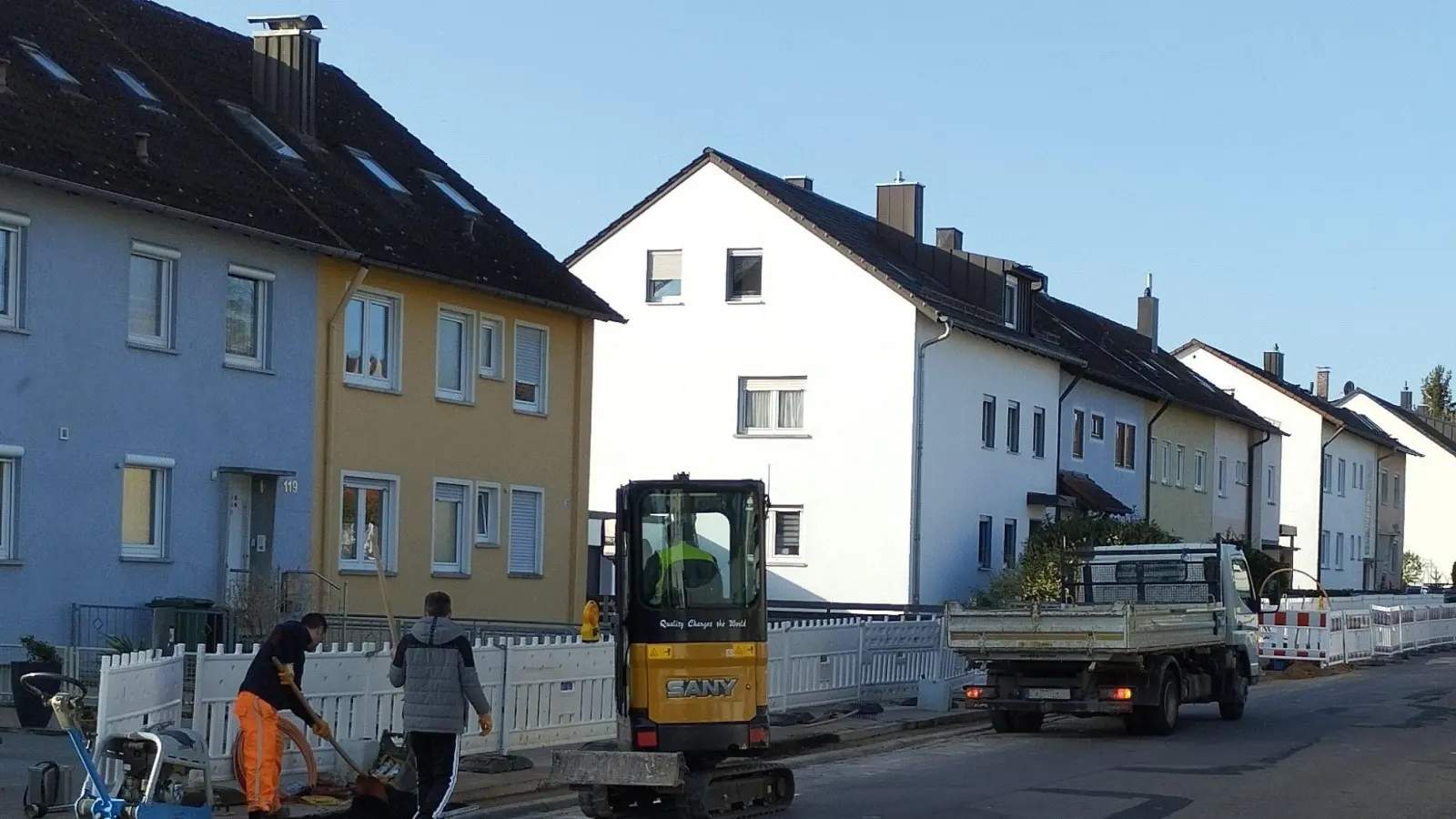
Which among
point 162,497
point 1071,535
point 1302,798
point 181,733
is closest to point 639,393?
point 1071,535

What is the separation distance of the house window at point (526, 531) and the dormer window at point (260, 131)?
6.37 meters

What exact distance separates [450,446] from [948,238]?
24.3 m

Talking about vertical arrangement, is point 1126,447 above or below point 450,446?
above

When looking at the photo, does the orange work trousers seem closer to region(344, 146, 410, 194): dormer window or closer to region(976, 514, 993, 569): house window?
region(344, 146, 410, 194): dormer window

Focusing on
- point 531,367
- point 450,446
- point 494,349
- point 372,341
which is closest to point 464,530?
point 450,446

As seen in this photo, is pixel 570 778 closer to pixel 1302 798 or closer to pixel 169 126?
pixel 1302 798

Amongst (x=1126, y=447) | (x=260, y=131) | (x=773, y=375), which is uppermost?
(x=260, y=131)

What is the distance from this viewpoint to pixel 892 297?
3866 cm

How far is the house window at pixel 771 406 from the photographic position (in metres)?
39.7

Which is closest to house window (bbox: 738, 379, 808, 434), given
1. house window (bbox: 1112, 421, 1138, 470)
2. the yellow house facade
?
the yellow house facade

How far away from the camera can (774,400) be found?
131 feet

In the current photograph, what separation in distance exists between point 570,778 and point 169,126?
1455 cm

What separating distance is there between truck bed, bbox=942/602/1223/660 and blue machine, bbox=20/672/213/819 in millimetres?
10989

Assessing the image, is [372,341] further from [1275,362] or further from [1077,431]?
[1275,362]
